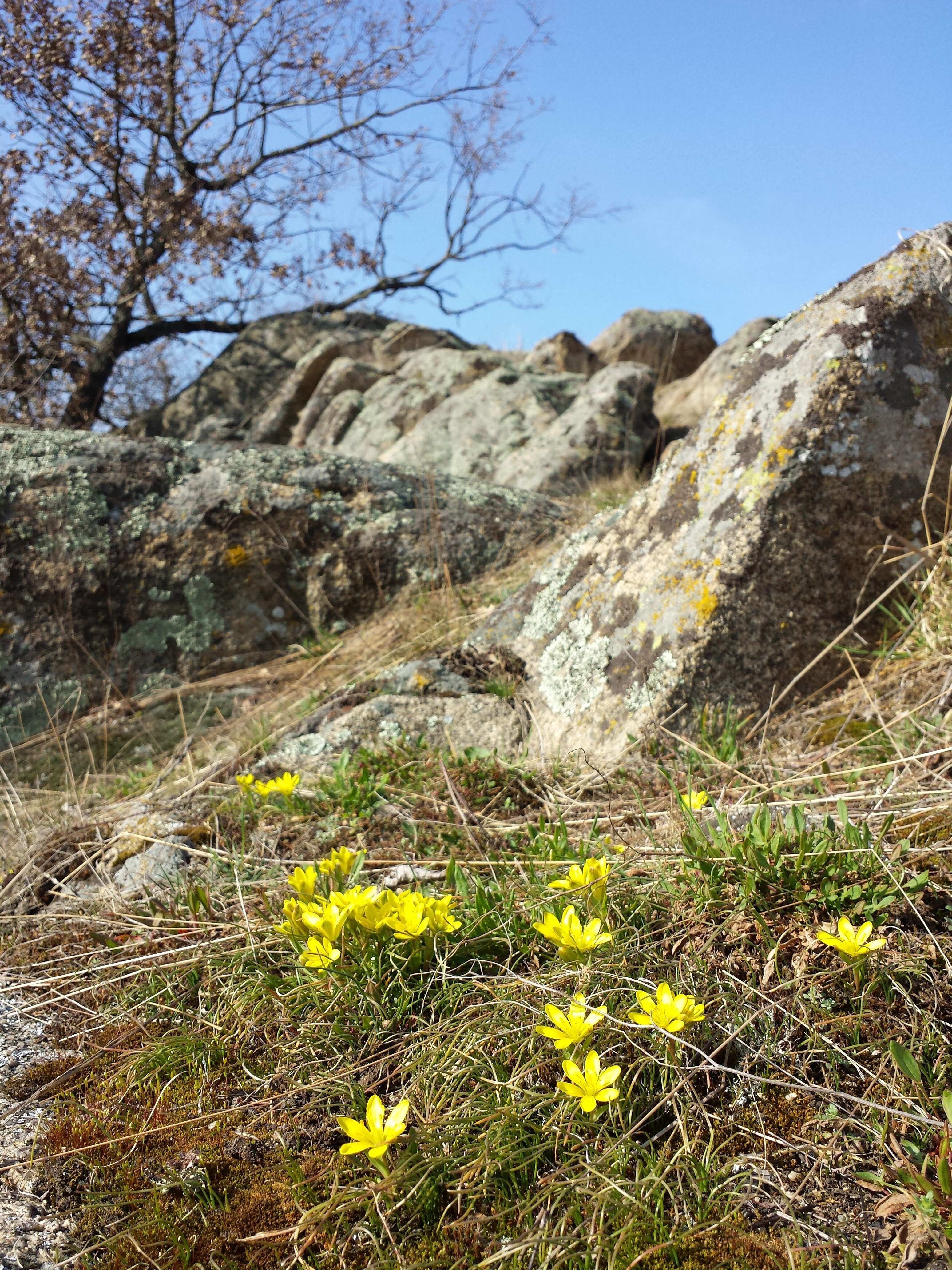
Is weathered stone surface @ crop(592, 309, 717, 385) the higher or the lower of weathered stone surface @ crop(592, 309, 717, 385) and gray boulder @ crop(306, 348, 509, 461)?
the higher

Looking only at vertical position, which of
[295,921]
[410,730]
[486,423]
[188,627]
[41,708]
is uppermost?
[486,423]

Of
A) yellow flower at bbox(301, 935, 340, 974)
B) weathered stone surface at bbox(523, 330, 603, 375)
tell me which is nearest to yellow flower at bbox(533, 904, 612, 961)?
yellow flower at bbox(301, 935, 340, 974)

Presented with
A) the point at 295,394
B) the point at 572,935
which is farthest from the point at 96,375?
the point at 572,935

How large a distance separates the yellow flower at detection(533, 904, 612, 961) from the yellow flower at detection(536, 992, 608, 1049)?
15 centimetres

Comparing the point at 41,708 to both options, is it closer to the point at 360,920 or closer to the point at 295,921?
the point at 295,921

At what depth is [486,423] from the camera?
30.5 ft

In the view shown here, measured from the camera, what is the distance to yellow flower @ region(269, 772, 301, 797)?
2756 millimetres

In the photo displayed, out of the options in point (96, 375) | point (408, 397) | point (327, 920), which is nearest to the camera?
point (327, 920)

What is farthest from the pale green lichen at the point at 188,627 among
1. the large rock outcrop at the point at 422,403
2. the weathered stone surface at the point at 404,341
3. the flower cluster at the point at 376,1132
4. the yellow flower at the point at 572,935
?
the weathered stone surface at the point at 404,341

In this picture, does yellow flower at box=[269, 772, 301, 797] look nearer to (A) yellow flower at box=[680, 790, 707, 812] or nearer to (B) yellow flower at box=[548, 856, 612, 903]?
(B) yellow flower at box=[548, 856, 612, 903]

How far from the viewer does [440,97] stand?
1174cm

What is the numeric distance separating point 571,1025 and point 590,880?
Answer: 44cm

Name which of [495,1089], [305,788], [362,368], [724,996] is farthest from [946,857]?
[362,368]

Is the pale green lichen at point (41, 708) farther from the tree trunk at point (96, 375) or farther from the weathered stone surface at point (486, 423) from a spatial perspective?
the tree trunk at point (96, 375)
